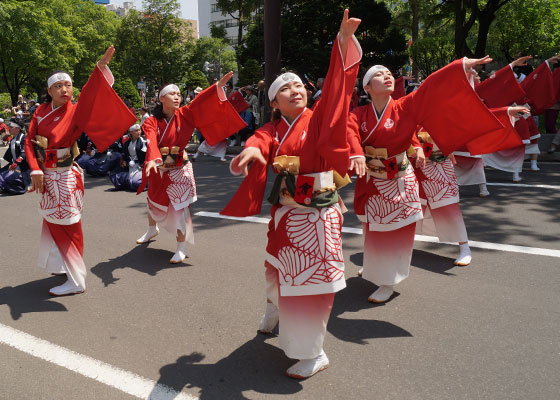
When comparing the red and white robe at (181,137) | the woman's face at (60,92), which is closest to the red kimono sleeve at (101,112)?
the woman's face at (60,92)

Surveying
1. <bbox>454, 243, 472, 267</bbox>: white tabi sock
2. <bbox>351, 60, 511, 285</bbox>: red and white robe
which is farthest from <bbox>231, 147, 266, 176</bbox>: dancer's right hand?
<bbox>454, 243, 472, 267</bbox>: white tabi sock

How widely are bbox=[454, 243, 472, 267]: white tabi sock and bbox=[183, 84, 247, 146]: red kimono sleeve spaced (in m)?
2.55

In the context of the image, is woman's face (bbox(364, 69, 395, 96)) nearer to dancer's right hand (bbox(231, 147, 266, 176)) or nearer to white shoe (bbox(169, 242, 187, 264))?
dancer's right hand (bbox(231, 147, 266, 176))

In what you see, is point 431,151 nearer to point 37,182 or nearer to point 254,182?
point 254,182

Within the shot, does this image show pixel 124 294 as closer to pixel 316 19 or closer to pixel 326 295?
pixel 326 295

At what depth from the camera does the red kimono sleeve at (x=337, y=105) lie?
267 cm

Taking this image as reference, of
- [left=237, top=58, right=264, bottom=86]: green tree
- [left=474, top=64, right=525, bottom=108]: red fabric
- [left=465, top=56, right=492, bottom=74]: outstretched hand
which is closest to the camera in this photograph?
[left=465, top=56, right=492, bottom=74]: outstretched hand

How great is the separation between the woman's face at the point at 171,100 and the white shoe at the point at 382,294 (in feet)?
9.23

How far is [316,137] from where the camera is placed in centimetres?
287

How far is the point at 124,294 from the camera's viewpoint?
14.5ft

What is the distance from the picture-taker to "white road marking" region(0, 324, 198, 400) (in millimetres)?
2879

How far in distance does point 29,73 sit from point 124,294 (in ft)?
101

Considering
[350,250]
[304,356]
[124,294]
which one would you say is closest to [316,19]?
[350,250]

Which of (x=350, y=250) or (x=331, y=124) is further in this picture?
(x=350, y=250)
